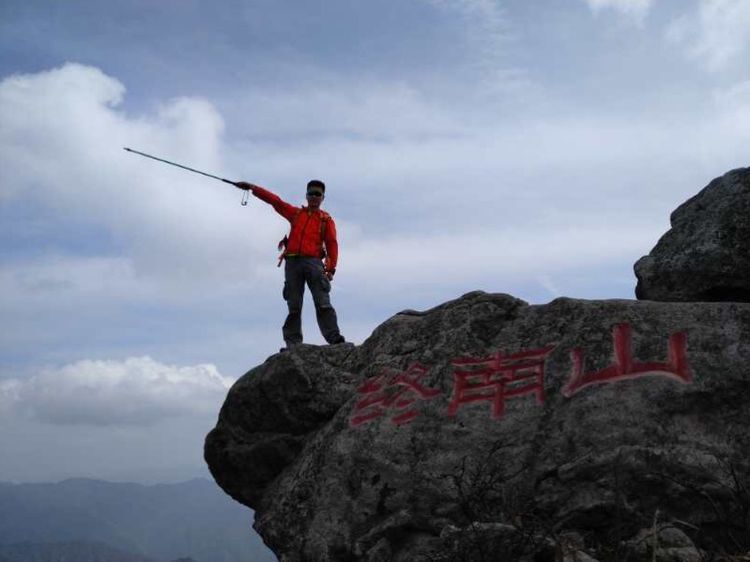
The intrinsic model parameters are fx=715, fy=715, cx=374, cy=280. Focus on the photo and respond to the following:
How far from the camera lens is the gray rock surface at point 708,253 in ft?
30.2

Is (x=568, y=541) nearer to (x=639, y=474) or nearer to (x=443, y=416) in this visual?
(x=639, y=474)

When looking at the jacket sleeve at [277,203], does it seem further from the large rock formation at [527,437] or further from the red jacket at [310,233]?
the large rock formation at [527,437]

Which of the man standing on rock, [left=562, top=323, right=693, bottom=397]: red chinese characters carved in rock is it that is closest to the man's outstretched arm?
the man standing on rock

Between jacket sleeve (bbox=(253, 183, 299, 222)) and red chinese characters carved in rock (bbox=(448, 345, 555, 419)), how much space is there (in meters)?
4.82

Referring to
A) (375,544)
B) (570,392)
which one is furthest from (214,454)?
(570,392)

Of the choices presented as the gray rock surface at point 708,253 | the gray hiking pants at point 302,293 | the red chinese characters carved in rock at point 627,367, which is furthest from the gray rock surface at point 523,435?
the gray hiking pants at point 302,293

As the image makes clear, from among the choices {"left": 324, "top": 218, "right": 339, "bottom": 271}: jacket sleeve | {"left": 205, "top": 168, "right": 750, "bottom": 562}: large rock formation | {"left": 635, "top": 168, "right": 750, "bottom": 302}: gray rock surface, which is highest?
{"left": 324, "top": 218, "right": 339, "bottom": 271}: jacket sleeve

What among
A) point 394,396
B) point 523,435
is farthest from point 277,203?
point 523,435

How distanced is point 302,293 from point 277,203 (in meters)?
1.68

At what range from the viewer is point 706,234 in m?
9.48

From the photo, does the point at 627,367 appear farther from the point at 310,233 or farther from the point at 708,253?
the point at 310,233

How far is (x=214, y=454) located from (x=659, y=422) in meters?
7.07

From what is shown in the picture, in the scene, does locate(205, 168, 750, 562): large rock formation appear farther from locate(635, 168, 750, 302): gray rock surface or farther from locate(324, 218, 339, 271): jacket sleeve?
locate(324, 218, 339, 271): jacket sleeve

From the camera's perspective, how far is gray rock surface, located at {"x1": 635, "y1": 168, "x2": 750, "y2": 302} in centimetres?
922
